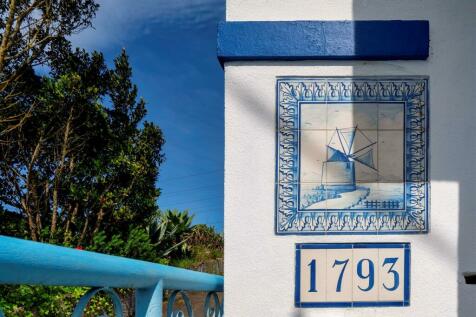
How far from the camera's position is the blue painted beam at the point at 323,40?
7.43ft

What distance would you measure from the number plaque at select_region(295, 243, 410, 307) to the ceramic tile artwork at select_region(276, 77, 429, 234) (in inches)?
3.0

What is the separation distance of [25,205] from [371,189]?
26.6 feet

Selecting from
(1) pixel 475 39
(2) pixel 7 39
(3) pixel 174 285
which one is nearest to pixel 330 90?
(1) pixel 475 39

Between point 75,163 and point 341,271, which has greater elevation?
point 75,163

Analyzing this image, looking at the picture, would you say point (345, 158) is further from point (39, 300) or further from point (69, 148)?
point (69, 148)

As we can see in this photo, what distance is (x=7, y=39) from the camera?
8.41m

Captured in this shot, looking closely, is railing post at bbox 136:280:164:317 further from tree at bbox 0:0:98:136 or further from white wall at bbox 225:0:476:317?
tree at bbox 0:0:98:136

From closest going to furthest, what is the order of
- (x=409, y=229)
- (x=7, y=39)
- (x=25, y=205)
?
1. (x=409, y=229)
2. (x=7, y=39)
3. (x=25, y=205)

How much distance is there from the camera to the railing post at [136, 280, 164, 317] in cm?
168

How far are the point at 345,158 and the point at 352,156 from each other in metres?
0.03

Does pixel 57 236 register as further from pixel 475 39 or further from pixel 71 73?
pixel 475 39

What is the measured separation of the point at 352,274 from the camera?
2201 millimetres

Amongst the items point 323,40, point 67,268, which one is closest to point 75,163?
point 323,40

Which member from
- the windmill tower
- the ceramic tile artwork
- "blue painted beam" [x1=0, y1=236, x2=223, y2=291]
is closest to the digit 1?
the ceramic tile artwork
